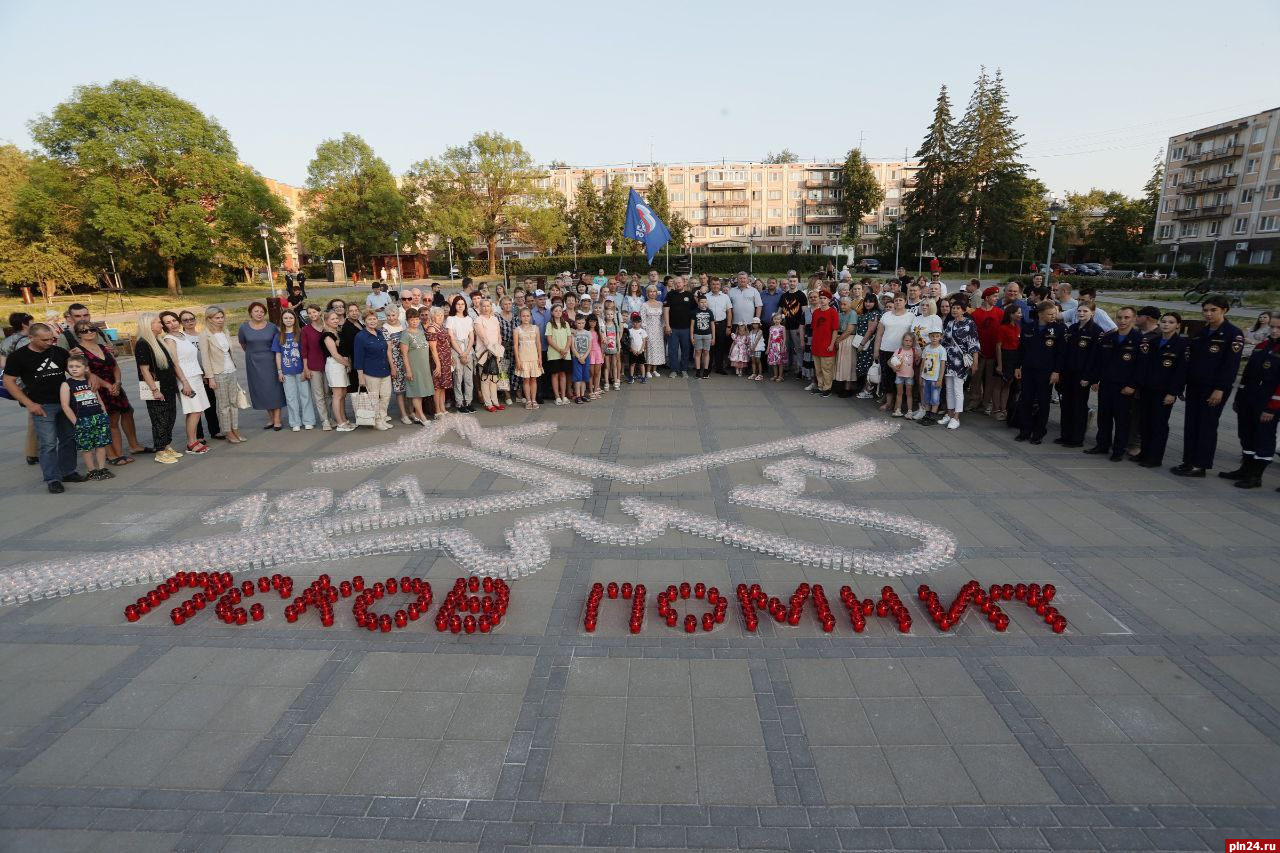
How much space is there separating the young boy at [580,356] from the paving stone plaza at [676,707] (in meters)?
5.78

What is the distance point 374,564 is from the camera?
606 cm

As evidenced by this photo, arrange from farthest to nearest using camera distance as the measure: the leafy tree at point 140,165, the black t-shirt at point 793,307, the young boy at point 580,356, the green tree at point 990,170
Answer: the green tree at point 990,170 → the leafy tree at point 140,165 → the black t-shirt at point 793,307 → the young boy at point 580,356

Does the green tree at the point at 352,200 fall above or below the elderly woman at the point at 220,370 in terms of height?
above

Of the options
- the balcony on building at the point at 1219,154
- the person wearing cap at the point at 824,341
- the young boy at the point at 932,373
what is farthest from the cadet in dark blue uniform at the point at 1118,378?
the balcony on building at the point at 1219,154

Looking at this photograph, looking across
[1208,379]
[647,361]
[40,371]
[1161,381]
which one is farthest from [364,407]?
[1208,379]

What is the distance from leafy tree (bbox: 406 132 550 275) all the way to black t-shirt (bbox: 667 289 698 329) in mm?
48884

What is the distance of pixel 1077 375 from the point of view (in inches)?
362

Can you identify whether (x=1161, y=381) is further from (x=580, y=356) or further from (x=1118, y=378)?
(x=580, y=356)

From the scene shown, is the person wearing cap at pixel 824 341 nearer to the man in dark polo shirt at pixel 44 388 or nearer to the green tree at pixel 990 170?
the man in dark polo shirt at pixel 44 388

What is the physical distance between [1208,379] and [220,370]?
518 inches

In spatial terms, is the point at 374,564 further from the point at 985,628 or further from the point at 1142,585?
the point at 1142,585

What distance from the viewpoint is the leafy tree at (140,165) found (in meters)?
40.1

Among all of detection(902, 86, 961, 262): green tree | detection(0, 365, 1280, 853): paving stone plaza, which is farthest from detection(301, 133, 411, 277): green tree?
detection(0, 365, 1280, 853): paving stone plaza

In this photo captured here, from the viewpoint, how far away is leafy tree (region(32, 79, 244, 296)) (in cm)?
4012
